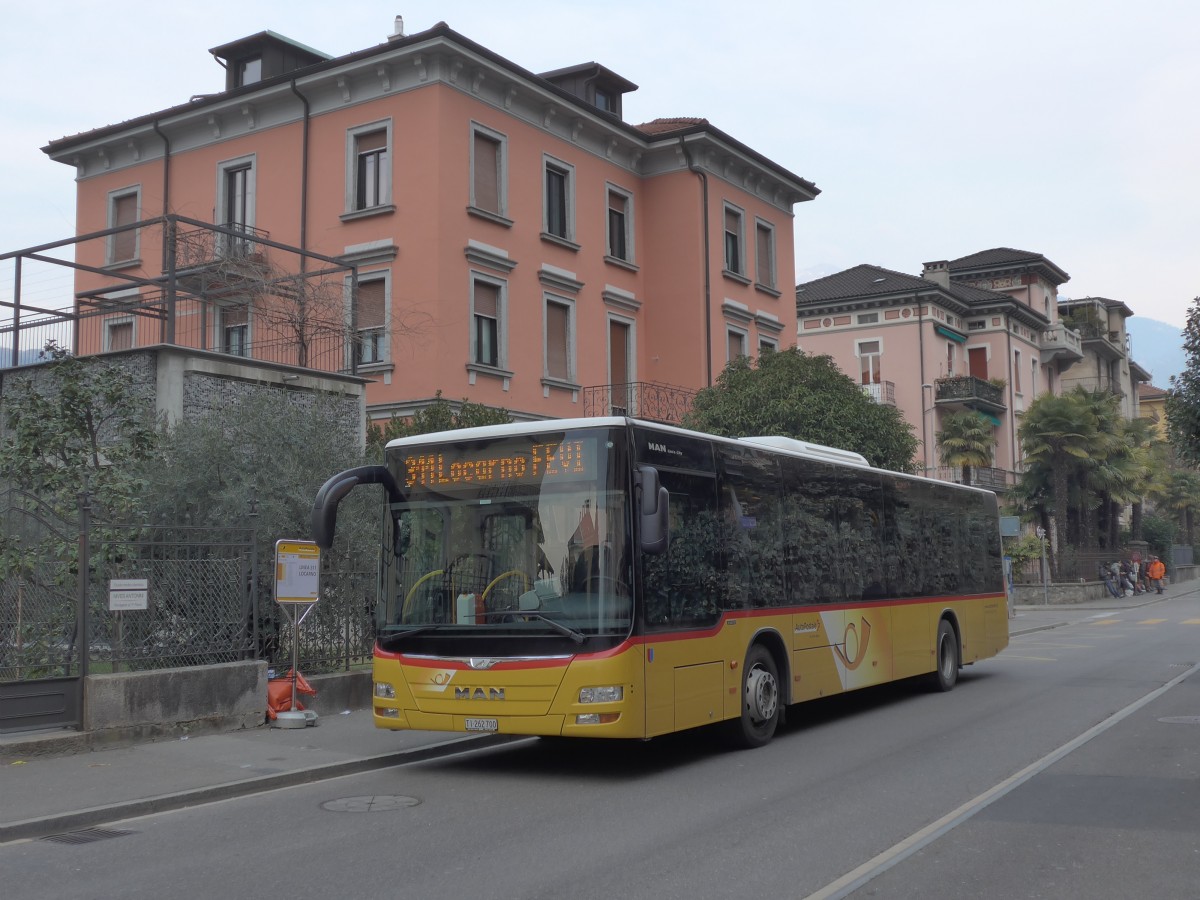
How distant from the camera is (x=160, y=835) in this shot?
8.02 metres

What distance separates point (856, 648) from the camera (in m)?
13.8

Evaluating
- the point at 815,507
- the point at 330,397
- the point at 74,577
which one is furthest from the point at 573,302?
the point at 74,577

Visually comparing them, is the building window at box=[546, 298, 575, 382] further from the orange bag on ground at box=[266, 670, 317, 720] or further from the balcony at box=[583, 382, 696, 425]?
the orange bag on ground at box=[266, 670, 317, 720]

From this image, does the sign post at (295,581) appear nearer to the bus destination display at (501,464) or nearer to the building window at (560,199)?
the bus destination display at (501,464)

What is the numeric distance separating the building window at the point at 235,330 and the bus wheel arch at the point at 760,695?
1515cm

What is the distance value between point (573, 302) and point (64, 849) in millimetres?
21120

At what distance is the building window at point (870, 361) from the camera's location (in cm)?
5297

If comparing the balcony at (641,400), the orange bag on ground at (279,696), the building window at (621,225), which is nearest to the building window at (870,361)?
the building window at (621,225)

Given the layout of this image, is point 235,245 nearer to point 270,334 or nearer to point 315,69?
point 270,334

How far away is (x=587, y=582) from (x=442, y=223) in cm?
1557

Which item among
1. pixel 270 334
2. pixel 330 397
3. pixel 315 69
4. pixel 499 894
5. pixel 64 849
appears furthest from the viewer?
pixel 315 69

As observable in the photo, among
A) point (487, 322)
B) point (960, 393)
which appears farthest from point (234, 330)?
point (960, 393)

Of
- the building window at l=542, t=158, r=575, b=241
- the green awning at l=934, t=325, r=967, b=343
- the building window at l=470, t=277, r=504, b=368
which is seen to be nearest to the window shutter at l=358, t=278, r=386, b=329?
the building window at l=470, t=277, r=504, b=368

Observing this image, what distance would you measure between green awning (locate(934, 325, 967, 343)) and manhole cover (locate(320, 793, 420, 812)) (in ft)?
156
